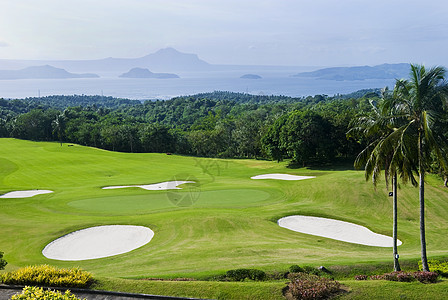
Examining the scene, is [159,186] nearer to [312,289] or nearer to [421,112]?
[312,289]

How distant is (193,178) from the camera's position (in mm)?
45375

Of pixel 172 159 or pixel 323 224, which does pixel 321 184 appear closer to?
pixel 323 224

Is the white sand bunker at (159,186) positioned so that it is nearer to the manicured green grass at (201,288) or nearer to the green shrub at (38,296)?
the manicured green grass at (201,288)

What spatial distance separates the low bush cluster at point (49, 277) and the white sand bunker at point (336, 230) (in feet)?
50.9

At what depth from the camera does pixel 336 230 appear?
78.2 feet

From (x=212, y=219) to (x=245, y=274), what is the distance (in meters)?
10.2

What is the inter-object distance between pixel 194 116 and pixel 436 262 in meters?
166

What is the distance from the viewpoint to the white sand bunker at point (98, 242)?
19.6 meters

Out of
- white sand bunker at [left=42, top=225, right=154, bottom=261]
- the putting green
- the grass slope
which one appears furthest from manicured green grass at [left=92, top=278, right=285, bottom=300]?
the putting green

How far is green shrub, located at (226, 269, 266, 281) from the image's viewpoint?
13413 mm

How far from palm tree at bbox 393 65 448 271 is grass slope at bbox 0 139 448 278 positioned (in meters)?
6.27

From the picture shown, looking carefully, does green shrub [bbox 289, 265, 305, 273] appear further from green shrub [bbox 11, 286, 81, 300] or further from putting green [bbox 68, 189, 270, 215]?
putting green [bbox 68, 189, 270, 215]

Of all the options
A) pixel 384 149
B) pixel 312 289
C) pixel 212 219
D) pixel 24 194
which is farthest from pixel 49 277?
pixel 24 194

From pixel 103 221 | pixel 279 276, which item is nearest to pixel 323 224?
pixel 279 276
